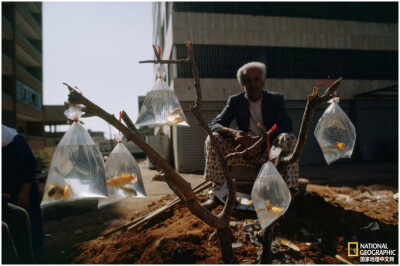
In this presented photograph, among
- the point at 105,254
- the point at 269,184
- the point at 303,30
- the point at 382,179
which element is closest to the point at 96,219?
the point at 105,254

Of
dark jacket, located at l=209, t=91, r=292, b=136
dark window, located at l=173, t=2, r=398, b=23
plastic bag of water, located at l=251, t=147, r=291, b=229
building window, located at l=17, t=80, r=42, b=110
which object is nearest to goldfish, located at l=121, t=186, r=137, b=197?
plastic bag of water, located at l=251, t=147, r=291, b=229

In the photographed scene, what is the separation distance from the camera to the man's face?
2.65 meters

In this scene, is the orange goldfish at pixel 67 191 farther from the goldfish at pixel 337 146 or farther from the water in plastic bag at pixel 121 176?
the goldfish at pixel 337 146

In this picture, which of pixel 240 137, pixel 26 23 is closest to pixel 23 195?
pixel 240 137

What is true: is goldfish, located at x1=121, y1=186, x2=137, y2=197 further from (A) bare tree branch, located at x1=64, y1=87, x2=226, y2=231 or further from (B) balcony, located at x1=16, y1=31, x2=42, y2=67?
(B) balcony, located at x1=16, y1=31, x2=42, y2=67

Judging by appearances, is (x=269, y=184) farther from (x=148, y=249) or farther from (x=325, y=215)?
(x=325, y=215)

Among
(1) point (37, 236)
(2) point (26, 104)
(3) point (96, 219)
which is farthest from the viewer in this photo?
(2) point (26, 104)

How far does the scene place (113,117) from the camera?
108 centimetres

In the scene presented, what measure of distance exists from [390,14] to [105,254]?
44.7ft

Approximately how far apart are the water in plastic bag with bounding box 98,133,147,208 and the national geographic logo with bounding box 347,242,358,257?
160 cm

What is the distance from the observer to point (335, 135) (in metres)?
1.71

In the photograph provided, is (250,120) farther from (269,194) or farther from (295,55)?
(295,55)

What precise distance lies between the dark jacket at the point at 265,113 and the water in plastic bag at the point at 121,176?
41.6 inches

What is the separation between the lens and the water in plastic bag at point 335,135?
1.67 metres
